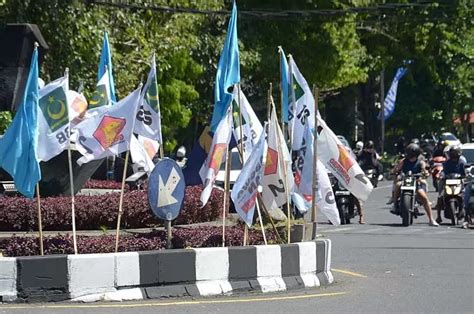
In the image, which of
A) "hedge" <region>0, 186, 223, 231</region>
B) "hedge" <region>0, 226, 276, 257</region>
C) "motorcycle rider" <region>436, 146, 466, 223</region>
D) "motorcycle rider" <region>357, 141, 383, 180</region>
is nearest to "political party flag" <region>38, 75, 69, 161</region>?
"hedge" <region>0, 226, 276, 257</region>

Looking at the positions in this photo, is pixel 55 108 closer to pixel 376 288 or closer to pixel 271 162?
pixel 271 162

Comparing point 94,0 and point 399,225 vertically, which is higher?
point 94,0

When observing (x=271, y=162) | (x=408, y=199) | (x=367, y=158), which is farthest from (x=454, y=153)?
(x=271, y=162)

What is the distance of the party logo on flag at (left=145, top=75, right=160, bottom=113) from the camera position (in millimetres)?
13039

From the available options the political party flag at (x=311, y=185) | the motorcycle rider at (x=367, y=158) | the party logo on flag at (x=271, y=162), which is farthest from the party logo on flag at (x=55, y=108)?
the motorcycle rider at (x=367, y=158)

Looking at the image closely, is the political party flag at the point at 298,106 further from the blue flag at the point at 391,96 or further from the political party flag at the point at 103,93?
the blue flag at the point at 391,96

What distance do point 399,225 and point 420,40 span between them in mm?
22388

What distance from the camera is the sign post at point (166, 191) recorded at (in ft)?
41.0

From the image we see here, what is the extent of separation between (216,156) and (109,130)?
1.25 meters

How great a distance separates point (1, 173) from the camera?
742 inches

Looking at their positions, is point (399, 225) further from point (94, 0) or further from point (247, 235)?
point (247, 235)

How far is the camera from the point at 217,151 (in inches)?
517

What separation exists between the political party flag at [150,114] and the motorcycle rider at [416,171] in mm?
12049

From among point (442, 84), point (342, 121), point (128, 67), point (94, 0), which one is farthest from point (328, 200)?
point (342, 121)
